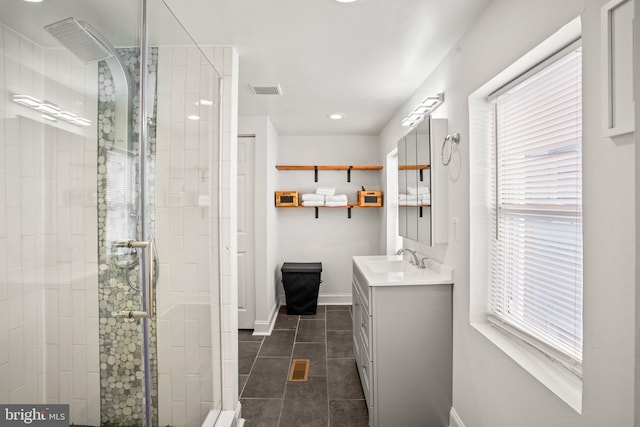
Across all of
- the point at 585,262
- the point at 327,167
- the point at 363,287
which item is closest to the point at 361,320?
the point at 363,287

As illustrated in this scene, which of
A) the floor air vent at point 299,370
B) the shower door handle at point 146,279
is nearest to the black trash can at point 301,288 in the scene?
the floor air vent at point 299,370

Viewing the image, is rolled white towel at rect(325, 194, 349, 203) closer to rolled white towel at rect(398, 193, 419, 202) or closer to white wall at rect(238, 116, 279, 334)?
white wall at rect(238, 116, 279, 334)

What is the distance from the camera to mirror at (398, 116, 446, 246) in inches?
85.8

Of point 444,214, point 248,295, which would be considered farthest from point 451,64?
point 248,295

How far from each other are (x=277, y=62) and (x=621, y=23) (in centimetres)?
177

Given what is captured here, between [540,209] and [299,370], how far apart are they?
2.18 meters

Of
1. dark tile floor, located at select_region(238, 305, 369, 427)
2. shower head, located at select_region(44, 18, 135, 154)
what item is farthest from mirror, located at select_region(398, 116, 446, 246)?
shower head, located at select_region(44, 18, 135, 154)

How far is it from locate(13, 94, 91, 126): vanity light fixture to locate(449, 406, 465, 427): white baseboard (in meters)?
2.29

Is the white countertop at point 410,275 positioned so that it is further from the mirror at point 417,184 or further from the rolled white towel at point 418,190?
the rolled white towel at point 418,190

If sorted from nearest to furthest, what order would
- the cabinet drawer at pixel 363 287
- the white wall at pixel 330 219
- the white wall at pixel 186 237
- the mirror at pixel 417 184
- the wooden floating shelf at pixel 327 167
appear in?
the white wall at pixel 186 237 < the cabinet drawer at pixel 363 287 < the mirror at pixel 417 184 < the wooden floating shelf at pixel 327 167 < the white wall at pixel 330 219

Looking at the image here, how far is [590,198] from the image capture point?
0.97m

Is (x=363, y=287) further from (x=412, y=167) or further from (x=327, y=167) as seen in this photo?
(x=327, y=167)

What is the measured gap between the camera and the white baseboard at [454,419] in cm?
182

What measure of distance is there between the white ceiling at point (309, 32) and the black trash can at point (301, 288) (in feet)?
6.83
